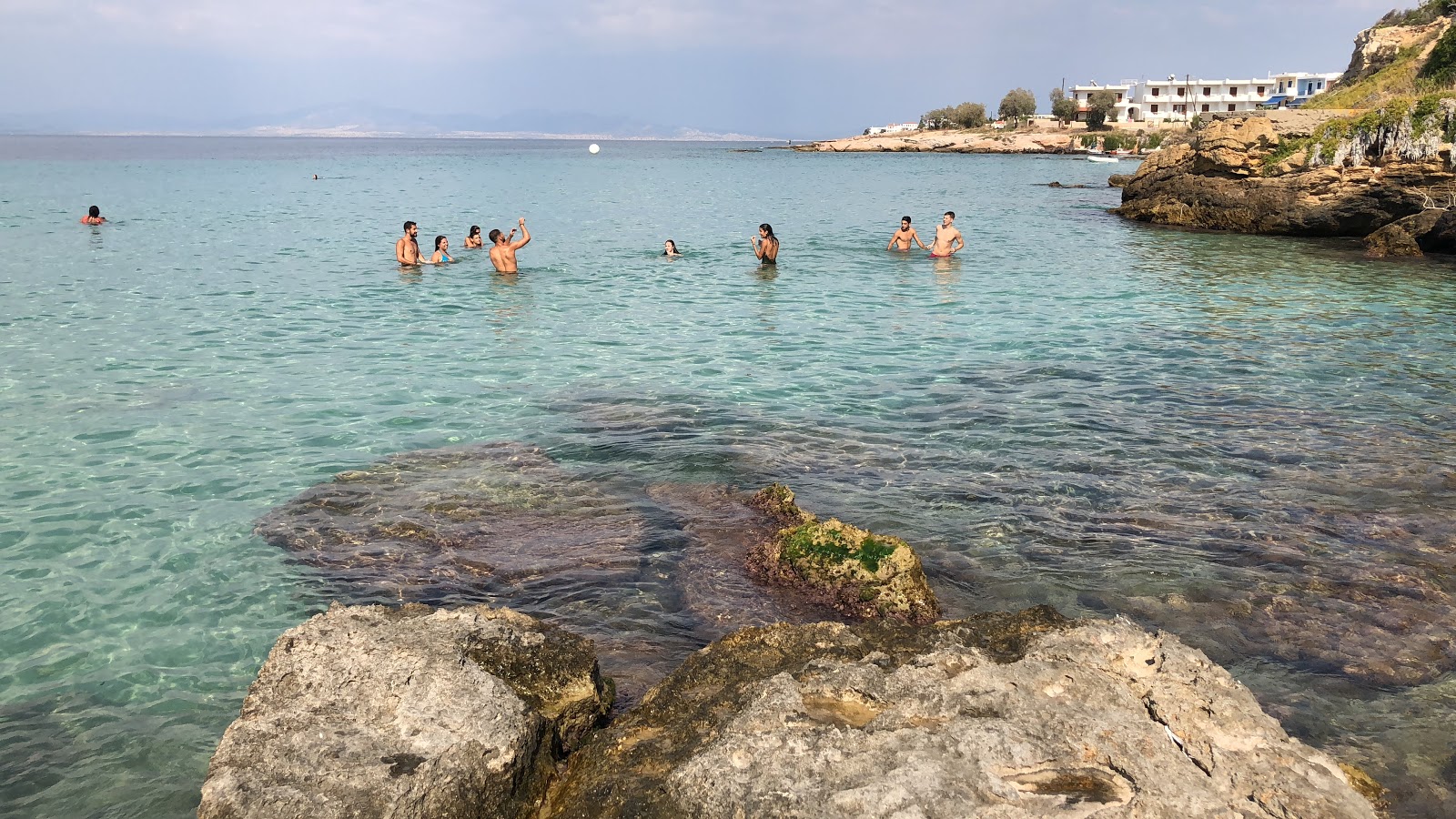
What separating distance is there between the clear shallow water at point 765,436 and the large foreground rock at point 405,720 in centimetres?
115

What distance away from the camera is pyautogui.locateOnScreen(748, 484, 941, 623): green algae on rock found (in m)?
6.30

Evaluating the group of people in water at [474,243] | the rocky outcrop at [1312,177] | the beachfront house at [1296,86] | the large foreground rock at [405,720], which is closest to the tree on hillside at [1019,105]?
the beachfront house at [1296,86]

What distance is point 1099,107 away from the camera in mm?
116625

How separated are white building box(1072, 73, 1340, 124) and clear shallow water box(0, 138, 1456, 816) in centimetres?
10446

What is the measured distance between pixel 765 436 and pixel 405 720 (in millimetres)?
6695

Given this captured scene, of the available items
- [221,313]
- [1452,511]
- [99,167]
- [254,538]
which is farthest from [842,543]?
[99,167]

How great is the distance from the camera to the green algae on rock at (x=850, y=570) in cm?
630

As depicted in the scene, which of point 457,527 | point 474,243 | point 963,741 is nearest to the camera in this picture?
point 963,741

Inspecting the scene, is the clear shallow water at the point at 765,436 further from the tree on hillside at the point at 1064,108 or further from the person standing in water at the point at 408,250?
the tree on hillside at the point at 1064,108

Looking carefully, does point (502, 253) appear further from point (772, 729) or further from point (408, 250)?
point (772, 729)

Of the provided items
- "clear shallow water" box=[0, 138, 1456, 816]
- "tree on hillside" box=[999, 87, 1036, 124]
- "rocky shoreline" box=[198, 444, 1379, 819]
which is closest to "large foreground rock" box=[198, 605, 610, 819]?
"rocky shoreline" box=[198, 444, 1379, 819]

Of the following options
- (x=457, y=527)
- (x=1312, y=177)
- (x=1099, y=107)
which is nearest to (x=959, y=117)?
(x=1099, y=107)

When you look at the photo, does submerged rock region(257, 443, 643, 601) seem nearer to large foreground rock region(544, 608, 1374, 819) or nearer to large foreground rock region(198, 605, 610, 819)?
large foreground rock region(198, 605, 610, 819)

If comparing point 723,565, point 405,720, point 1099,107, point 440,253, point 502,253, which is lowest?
point 723,565
